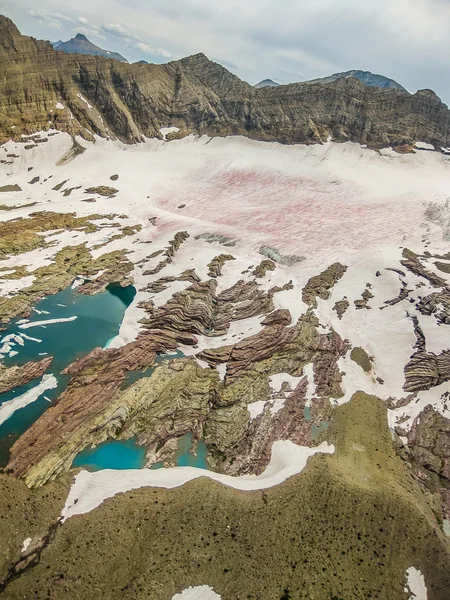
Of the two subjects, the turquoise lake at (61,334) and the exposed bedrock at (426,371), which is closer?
the turquoise lake at (61,334)

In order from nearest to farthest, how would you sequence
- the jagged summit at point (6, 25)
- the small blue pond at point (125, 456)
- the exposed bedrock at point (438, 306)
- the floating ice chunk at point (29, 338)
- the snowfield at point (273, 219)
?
1. the small blue pond at point (125, 456)
2. the floating ice chunk at point (29, 338)
3. the snowfield at point (273, 219)
4. the exposed bedrock at point (438, 306)
5. the jagged summit at point (6, 25)

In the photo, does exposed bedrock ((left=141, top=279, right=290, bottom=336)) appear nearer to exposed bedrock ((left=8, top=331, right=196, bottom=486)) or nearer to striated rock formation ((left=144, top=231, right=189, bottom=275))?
exposed bedrock ((left=8, top=331, right=196, bottom=486))

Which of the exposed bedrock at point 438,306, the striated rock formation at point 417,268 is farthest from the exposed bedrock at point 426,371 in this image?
the striated rock formation at point 417,268

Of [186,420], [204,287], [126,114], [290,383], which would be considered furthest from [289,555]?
[126,114]

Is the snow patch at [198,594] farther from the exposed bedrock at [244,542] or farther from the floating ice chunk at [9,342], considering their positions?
the floating ice chunk at [9,342]

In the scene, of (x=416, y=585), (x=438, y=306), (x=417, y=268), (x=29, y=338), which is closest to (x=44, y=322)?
(x=29, y=338)

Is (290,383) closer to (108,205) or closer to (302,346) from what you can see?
(302,346)
